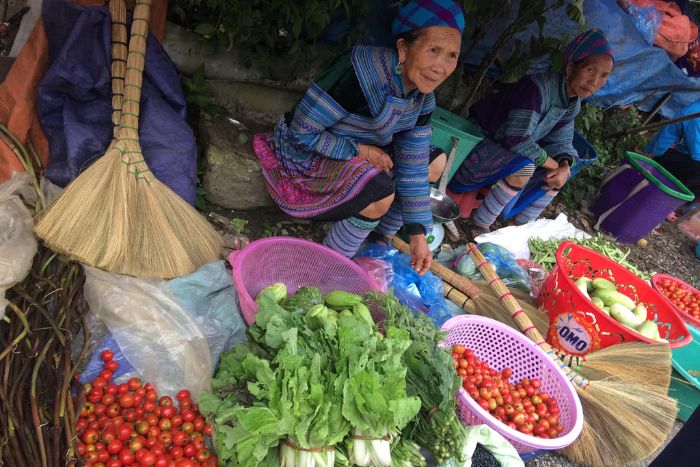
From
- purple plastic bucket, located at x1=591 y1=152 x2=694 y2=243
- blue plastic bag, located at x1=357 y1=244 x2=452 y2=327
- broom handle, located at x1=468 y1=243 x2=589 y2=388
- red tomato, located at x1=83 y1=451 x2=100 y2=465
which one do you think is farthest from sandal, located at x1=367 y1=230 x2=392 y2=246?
purple plastic bucket, located at x1=591 y1=152 x2=694 y2=243

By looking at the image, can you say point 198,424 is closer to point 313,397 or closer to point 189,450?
point 189,450

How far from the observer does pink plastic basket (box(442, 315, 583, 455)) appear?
6.33ft

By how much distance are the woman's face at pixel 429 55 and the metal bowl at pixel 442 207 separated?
117 centimetres

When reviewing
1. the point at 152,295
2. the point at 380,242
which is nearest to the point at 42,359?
the point at 152,295

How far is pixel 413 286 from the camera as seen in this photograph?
2.72m

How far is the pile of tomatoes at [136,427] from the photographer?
156 centimetres

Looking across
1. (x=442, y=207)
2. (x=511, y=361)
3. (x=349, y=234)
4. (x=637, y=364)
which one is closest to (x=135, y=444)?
(x=349, y=234)

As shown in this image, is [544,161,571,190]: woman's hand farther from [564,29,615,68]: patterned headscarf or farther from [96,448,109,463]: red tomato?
[96,448,109,463]: red tomato

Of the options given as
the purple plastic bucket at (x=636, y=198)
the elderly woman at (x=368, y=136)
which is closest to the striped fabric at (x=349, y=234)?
the elderly woman at (x=368, y=136)

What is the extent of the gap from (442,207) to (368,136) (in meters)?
1.06

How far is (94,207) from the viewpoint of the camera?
6.25 ft

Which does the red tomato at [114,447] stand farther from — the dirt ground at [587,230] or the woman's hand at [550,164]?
the woman's hand at [550,164]

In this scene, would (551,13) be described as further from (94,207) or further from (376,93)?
(94,207)

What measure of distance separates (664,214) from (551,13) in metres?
2.26
